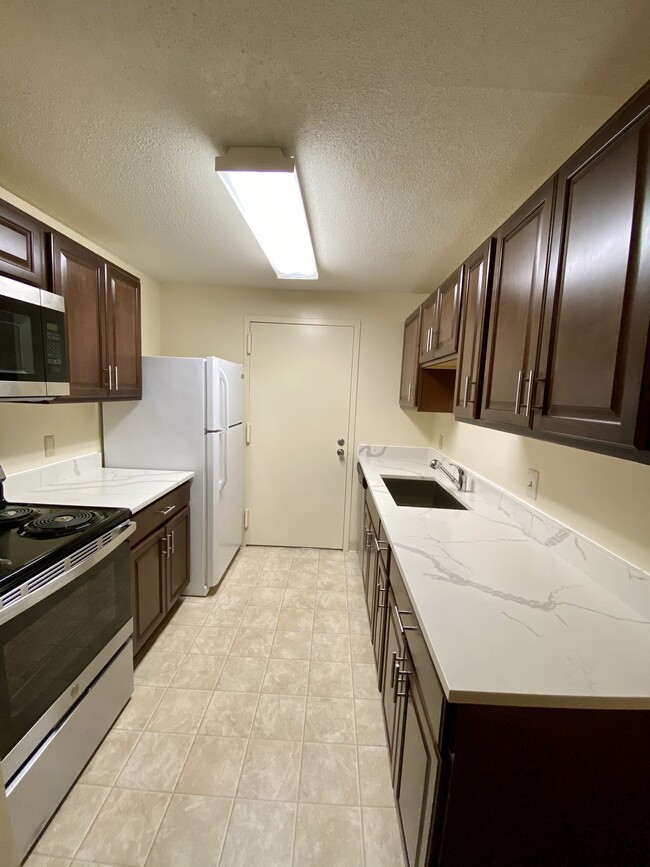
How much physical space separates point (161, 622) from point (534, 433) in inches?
91.0

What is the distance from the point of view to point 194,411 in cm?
232

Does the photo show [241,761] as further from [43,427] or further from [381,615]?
[43,427]

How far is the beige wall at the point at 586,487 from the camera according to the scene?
1.05m

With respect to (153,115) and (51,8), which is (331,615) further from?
(51,8)

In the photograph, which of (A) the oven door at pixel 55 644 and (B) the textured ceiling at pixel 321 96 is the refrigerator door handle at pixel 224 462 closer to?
(A) the oven door at pixel 55 644

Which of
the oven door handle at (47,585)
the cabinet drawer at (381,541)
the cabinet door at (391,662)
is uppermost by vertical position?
the oven door handle at (47,585)

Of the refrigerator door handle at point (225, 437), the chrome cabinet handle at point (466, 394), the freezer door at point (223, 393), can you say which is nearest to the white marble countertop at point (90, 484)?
the refrigerator door handle at point (225, 437)

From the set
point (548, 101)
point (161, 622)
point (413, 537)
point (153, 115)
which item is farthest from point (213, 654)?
point (548, 101)

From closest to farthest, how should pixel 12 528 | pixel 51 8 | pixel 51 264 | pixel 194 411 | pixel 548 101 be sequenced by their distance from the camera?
pixel 51 8, pixel 548 101, pixel 12 528, pixel 51 264, pixel 194 411

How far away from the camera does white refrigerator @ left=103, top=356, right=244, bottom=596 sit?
91.0 inches

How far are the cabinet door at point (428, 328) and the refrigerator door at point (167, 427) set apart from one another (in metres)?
1.49

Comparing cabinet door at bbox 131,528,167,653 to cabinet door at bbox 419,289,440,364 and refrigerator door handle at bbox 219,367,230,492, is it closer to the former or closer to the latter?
refrigerator door handle at bbox 219,367,230,492

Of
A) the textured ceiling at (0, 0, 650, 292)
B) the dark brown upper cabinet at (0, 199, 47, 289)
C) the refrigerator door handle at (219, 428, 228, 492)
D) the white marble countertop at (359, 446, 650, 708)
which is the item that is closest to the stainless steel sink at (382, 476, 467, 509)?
the white marble countertop at (359, 446, 650, 708)

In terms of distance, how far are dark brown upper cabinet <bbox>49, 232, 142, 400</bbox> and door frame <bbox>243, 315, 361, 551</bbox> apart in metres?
0.96
